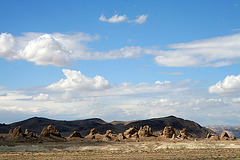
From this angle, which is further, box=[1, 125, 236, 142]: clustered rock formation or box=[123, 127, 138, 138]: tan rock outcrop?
box=[123, 127, 138, 138]: tan rock outcrop

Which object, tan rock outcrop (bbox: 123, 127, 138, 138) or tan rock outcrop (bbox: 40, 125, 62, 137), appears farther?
Answer: tan rock outcrop (bbox: 123, 127, 138, 138)

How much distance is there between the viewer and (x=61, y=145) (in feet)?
274

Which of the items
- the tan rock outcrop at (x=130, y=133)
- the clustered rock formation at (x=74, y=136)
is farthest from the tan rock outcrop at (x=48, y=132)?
the tan rock outcrop at (x=130, y=133)

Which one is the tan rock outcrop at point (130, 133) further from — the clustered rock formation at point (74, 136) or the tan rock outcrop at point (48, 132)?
the tan rock outcrop at point (48, 132)

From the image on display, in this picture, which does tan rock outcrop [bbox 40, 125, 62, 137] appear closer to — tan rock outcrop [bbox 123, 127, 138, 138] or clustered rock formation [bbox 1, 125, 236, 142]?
clustered rock formation [bbox 1, 125, 236, 142]

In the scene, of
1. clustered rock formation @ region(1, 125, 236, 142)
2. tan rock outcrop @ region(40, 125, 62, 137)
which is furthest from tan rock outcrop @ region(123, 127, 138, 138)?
tan rock outcrop @ region(40, 125, 62, 137)

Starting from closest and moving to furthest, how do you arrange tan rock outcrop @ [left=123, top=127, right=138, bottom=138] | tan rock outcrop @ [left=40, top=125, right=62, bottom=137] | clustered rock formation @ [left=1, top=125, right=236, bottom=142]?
1. clustered rock formation @ [left=1, top=125, right=236, bottom=142]
2. tan rock outcrop @ [left=40, top=125, right=62, bottom=137]
3. tan rock outcrop @ [left=123, top=127, right=138, bottom=138]

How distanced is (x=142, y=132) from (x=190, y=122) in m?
92.7

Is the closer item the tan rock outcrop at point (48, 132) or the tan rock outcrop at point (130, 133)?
the tan rock outcrop at point (48, 132)

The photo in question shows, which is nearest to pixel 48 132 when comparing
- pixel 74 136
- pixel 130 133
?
pixel 74 136

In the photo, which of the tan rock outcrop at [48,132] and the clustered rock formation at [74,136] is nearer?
the clustered rock formation at [74,136]

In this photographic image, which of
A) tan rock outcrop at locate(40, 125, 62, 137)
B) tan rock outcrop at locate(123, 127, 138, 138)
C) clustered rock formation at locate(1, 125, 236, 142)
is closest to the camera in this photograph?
clustered rock formation at locate(1, 125, 236, 142)

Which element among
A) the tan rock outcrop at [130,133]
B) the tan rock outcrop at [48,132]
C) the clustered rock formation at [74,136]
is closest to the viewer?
the clustered rock formation at [74,136]

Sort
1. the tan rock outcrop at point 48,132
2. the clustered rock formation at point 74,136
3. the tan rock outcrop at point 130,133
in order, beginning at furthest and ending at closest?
1. the tan rock outcrop at point 130,133
2. the tan rock outcrop at point 48,132
3. the clustered rock formation at point 74,136
